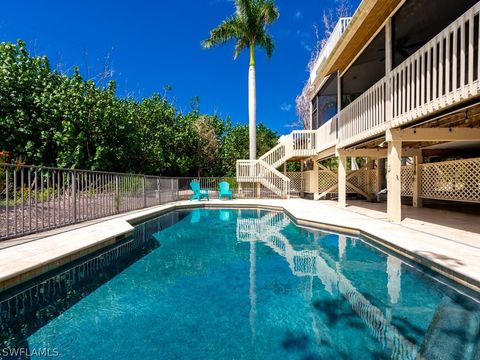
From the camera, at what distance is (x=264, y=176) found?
1434 centimetres

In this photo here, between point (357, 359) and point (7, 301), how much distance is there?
3500 millimetres

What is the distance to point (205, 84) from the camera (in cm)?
2572

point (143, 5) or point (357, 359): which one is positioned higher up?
point (143, 5)

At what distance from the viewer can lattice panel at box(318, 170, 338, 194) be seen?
1399 centimetres

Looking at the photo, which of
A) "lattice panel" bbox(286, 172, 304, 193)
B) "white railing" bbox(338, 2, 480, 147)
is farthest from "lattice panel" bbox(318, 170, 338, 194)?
"white railing" bbox(338, 2, 480, 147)

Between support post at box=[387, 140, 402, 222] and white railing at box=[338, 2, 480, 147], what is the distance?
1.74 ft

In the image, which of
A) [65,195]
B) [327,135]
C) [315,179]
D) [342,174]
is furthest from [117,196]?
[315,179]

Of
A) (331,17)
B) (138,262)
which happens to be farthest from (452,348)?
(331,17)

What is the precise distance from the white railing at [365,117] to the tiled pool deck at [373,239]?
240 centimetres

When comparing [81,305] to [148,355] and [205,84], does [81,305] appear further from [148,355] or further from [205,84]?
[205,84]

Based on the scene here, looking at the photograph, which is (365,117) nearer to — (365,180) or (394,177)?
(394,177)

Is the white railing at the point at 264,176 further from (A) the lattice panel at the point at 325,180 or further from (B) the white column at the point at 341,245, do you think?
(B) the white column at the point at 341,245

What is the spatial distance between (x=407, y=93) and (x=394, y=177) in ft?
6.12

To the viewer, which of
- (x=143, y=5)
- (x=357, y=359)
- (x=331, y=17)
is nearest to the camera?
(x=357, y=359)
